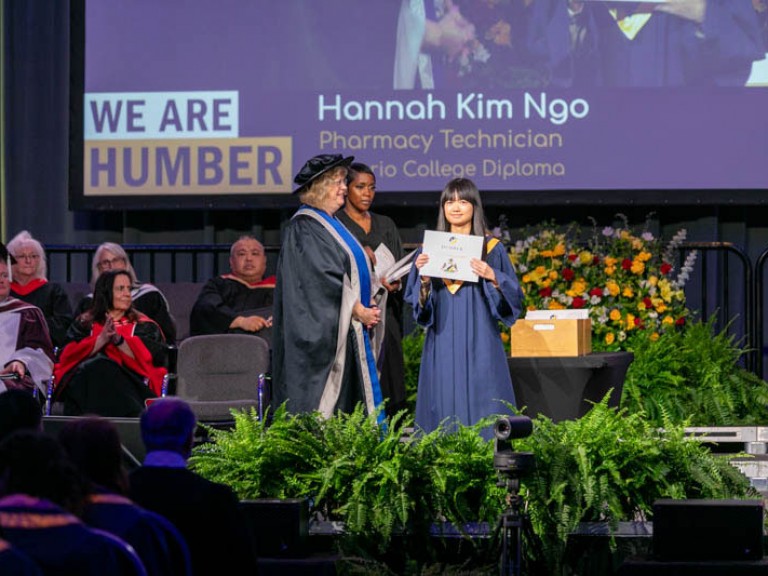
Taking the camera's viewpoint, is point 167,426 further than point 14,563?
Yes

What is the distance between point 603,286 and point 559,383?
1.22 m

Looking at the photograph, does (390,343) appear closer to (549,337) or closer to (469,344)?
(549,337)

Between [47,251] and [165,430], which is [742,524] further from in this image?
[47,251]

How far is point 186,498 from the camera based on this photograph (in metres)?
3.26

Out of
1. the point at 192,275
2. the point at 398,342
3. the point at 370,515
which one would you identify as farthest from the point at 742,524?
the point at 192,275

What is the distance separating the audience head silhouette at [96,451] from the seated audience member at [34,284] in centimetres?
489

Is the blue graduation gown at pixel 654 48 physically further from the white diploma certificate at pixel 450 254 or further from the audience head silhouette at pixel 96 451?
the audience head silhouette at pixel 96 451

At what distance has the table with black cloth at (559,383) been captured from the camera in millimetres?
6367

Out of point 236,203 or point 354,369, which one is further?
point 236,203

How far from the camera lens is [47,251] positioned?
9258 mm

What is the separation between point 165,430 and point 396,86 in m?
5.89

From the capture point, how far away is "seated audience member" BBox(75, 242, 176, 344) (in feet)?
25.4

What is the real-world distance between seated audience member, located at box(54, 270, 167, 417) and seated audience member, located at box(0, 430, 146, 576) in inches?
173

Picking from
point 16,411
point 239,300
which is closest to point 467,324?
point 239,300
